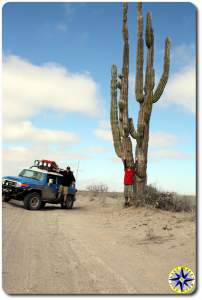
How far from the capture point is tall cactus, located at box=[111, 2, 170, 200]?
15.7 m

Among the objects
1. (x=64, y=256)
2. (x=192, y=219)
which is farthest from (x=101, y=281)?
(x=192, y=219)

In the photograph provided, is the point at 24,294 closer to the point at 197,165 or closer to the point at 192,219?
the point at 197,165

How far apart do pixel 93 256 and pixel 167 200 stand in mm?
10212

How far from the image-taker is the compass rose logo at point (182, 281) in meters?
4.37

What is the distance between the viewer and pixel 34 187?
15.9 meters

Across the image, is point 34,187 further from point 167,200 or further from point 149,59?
point 149,59

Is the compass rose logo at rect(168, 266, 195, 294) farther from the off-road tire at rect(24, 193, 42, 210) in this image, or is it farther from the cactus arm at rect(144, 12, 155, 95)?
the cactus arm at rect(144, 12, 155, 95)

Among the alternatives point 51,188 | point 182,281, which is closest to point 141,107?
point 51,188

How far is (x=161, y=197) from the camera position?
52.5ft

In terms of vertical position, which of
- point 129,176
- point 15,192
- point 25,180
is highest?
point 129,176

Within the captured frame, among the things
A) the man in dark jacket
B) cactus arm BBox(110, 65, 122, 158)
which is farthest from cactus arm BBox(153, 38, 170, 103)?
the man in dark jacket

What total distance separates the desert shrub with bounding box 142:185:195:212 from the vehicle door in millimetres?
4424

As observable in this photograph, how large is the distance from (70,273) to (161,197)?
11.1 metres

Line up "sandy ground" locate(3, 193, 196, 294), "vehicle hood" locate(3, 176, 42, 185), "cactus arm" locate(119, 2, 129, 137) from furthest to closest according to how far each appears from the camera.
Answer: "cactus arm" locate(119, 2, 129, 137), "vehicle hood" locate(3, 176, 42, 185), "sandy ground" locate(3, 193, 196, 294)
